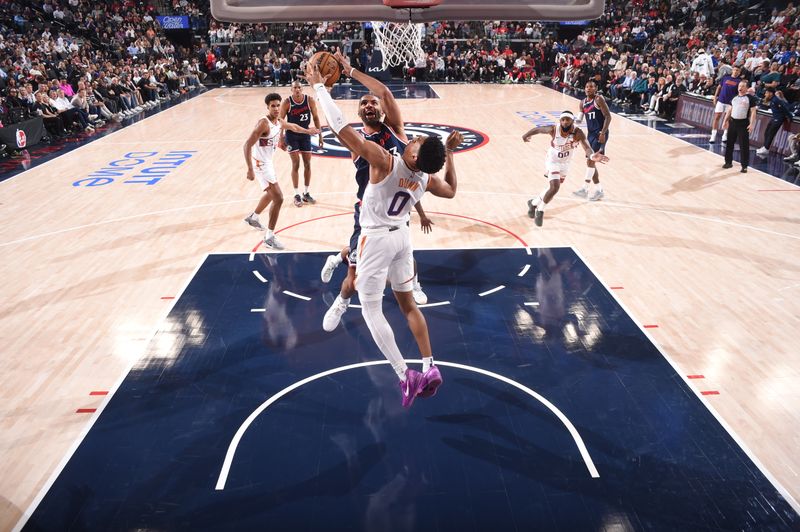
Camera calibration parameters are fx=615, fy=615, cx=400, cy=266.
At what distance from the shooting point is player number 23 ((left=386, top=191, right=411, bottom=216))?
13.4ft

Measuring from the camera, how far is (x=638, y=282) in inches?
265

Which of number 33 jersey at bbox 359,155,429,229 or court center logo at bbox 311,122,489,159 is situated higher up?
number 33 jersey at bbox 359,155,429,229

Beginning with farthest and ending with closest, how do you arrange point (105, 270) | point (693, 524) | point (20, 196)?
point (20, 196), point (105, 270), point (693, 524)

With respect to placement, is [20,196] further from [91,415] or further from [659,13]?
[659,13]

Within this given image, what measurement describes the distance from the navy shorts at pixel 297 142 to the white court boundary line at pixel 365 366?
5035 millimetres

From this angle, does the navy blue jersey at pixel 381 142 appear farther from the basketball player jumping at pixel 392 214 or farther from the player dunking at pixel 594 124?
the player dunking at pixel 594 124

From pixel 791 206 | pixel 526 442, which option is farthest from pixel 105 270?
pixel 791 206

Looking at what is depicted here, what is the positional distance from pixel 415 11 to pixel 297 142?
4.01 m

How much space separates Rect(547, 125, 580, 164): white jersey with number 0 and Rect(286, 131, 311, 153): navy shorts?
11.8 ft

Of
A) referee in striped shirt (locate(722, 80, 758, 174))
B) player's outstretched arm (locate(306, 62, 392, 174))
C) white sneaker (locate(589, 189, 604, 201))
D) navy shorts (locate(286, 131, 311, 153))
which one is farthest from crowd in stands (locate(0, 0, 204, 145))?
referee in striped shirt (locate(722, 80, 758, 174))

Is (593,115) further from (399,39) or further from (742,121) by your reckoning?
(399,39)

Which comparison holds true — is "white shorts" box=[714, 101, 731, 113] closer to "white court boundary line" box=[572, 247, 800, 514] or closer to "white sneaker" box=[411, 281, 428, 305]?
"white court boundary line" box=[572, 247, 800, 514]

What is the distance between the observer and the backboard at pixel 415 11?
568 centimetres

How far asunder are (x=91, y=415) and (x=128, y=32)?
24.5m
